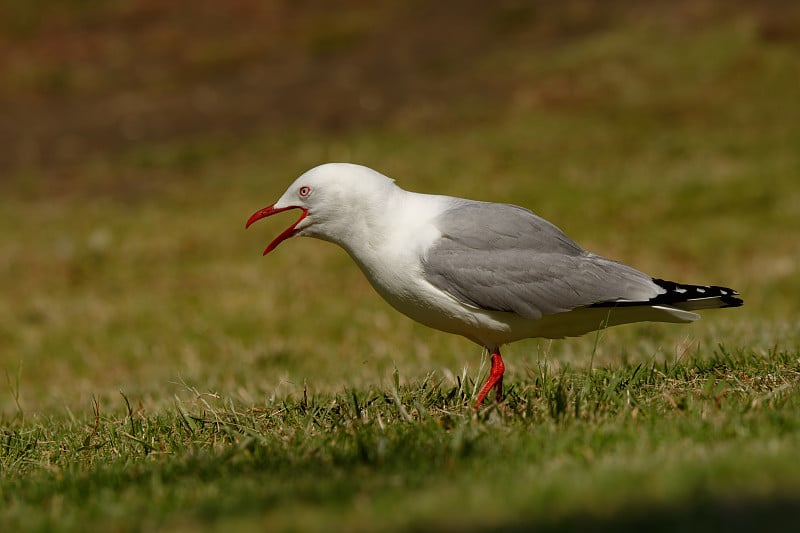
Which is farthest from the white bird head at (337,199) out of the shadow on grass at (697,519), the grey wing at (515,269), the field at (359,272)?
the shadow on grass at (697,519)

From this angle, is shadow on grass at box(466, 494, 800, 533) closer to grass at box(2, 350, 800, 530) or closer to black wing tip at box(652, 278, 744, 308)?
grass at box(2, 350, 800, 530)

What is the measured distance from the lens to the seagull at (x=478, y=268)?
4.89 m

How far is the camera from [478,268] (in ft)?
16.1

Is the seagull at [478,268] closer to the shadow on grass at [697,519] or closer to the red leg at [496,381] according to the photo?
the red leg at [496,381]

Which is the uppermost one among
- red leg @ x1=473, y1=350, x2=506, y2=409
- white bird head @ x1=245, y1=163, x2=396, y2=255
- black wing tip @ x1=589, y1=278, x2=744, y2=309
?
white bird head @ x1=245, y1=163, x2=396, y2=255

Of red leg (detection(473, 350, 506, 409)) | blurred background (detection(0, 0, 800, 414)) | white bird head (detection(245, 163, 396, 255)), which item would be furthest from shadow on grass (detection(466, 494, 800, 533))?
blurred background (detection(0, 0, 800, 414))

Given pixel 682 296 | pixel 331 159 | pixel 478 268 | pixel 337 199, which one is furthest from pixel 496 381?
pixel 331 159

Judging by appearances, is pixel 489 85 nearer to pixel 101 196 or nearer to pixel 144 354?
pixel 101 196

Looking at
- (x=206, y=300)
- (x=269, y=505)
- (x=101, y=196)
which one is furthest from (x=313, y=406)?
(x=101, y=196)

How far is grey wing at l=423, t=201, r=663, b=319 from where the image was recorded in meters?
4.87

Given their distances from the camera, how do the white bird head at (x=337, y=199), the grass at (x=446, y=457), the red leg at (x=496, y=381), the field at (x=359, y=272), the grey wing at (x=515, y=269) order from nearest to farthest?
the grass at (x=446, y=457), the field at (x=359, y=272), the red leg at (x=496, y=381), the grey wing at (x=515, y=269), the white bird head at (x=337, y=199)

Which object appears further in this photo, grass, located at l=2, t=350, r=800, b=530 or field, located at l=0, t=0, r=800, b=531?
field, located at l=0, t=0, r=800, b=531

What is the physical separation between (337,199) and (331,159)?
1396 centimetres

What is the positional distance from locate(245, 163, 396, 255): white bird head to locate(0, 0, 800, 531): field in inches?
34.0
